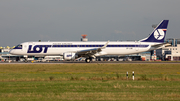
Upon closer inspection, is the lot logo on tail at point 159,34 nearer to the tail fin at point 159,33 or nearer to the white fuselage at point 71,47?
the tail fin at point 159,33

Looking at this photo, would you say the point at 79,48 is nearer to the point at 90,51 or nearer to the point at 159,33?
the point at 90,51

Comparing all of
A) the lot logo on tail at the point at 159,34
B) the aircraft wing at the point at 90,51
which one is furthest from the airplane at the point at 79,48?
the lot logo on tail at the point at 159,34

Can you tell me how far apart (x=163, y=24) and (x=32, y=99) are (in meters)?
46.3

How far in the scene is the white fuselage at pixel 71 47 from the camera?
4794 cm

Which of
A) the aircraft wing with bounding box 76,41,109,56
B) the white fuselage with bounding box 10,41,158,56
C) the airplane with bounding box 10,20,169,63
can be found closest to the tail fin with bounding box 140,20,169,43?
the airplane with bounding box 10,20,169,63

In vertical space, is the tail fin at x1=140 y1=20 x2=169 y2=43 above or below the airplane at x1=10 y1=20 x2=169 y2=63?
above

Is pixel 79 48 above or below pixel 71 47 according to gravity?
below

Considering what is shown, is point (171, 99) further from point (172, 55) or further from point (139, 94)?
point (172, 55)

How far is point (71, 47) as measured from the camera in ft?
160

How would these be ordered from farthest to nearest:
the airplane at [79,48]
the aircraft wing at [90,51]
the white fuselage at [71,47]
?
the white fuselage at [71,47] < the airplane at [79,48] < the aircraft wing at [90,51]

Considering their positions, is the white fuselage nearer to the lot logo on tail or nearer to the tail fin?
the tail fin

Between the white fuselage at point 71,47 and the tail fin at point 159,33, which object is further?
the tail fin at point 159,33

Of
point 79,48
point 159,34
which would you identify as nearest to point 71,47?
point 79,48

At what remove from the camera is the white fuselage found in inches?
1887
